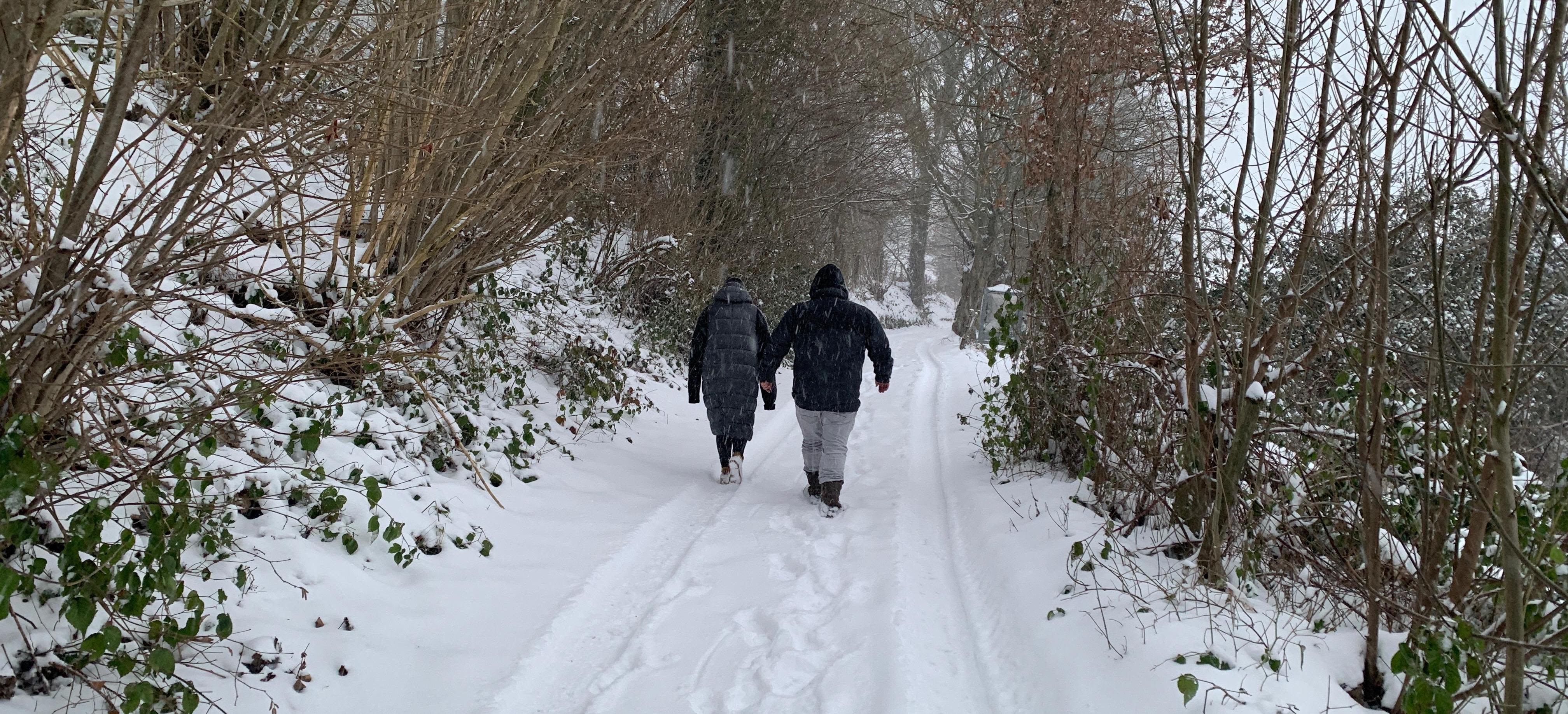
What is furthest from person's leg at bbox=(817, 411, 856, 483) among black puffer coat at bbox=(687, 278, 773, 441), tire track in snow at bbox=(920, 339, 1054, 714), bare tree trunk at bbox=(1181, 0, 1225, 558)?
bare tree trunk at bbox=(1181, 0, 1225, 558)

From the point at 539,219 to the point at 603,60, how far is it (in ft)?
6.02

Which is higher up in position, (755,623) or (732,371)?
(732,371)

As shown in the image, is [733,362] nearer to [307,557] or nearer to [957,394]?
[307,557]

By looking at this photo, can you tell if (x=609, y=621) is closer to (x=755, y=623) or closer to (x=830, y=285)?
(x=755, y=623)

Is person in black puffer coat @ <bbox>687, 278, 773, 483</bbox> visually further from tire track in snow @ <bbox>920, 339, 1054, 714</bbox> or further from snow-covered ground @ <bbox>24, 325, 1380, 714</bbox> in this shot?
tire track in snow @ <bbox>920, 339, 1054, 714</bbox>

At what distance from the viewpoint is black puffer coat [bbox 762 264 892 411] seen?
675 cm

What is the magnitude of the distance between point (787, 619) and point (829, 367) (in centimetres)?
278

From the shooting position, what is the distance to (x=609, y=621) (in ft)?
13.9

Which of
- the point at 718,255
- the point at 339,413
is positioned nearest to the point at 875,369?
the point at 339,413

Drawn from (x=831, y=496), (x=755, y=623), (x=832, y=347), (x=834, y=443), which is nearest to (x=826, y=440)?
(x=834, y=443)

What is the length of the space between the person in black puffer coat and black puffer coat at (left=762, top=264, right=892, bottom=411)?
0.40 meters

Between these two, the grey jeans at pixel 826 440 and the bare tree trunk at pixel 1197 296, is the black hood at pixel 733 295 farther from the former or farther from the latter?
the bare tree trunk at pixel 1197 296

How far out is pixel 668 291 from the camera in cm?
1371

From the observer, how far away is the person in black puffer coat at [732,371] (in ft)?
23.6
